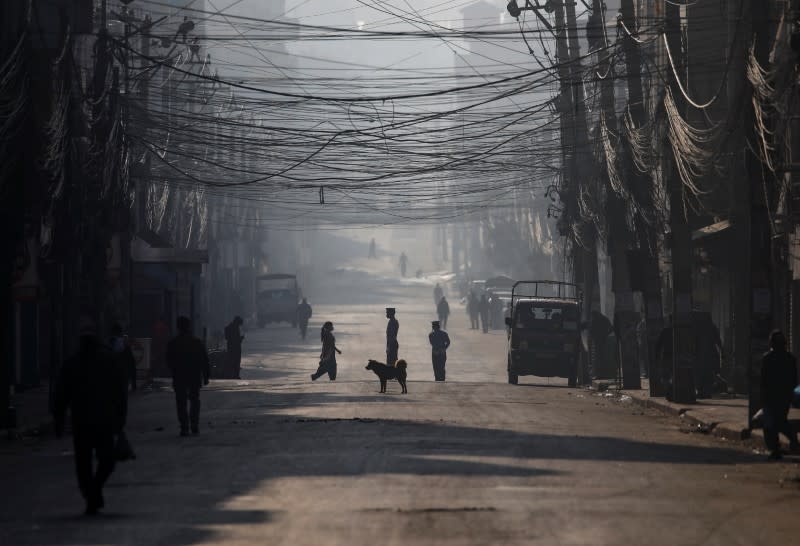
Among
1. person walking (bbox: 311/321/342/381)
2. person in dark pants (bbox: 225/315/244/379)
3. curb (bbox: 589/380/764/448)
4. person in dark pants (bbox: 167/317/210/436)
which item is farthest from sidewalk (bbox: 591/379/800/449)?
person in dark pants (bbox: 225/315/244/379)

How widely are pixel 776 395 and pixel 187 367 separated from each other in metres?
8.57

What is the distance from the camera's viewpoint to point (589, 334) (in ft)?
127

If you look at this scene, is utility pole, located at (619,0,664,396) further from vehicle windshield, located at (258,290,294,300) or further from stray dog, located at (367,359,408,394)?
vehicle windshield, located at (258,290,294,300)

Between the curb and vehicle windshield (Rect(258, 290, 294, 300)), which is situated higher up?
vehicle windshield (Rect(258, 290, 294, 300))

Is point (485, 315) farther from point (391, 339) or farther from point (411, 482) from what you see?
point (411, 482)

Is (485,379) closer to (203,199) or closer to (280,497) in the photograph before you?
(203,199)

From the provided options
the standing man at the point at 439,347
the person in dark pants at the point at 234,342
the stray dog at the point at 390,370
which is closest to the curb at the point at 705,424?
the stray dog at the point at 390,370

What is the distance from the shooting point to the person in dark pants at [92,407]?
12273 millimetres

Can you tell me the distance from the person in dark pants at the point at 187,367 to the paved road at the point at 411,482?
584 mm

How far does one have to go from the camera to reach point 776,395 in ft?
57.2

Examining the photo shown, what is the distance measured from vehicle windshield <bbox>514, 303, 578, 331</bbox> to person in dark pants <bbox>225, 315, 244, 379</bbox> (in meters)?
7.95

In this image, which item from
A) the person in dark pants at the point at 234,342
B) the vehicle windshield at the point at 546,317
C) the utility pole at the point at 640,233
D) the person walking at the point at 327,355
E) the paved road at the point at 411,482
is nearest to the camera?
the paved road at the point at 411,482

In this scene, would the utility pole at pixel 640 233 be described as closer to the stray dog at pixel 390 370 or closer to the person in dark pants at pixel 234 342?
the stray dog at pixel 390 370

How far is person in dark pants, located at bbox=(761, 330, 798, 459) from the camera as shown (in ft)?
56.9
